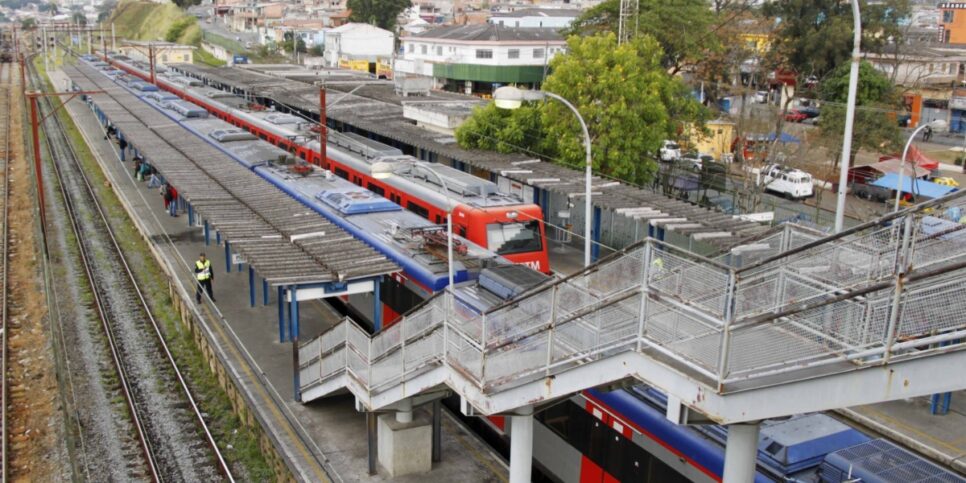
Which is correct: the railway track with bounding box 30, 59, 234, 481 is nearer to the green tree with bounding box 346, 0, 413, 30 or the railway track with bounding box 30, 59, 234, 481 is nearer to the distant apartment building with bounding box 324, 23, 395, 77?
the distant apartment building with bounding box 324, 23, 395, 77

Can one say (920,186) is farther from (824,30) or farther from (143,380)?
(143,380)

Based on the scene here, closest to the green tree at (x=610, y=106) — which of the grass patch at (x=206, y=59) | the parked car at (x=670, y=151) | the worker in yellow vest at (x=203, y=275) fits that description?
the parked car at (x=670, y=151)

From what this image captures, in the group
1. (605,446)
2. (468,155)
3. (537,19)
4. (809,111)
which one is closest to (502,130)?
(468,155)

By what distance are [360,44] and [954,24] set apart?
5046 centimetres

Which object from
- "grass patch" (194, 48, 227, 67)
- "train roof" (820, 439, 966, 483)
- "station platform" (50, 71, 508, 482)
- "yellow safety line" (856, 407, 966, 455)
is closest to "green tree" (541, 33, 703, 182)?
"station platform" (50, 71, 508, 482)

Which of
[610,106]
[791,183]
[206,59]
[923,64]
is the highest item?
[923,64]

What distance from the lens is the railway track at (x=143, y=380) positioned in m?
15.3

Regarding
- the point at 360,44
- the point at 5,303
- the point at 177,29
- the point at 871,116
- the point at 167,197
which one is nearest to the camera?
the point at 5,303

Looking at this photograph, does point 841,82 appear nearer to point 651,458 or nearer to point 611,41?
point 611,41

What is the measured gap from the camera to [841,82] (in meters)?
43.7

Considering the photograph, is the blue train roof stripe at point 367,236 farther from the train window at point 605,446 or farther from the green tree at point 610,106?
the green tree at point 610,106

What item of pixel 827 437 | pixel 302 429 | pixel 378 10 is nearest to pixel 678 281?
pixel 827 437

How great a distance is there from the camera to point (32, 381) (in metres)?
18.5

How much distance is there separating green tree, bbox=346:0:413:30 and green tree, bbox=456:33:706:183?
70.4 m
